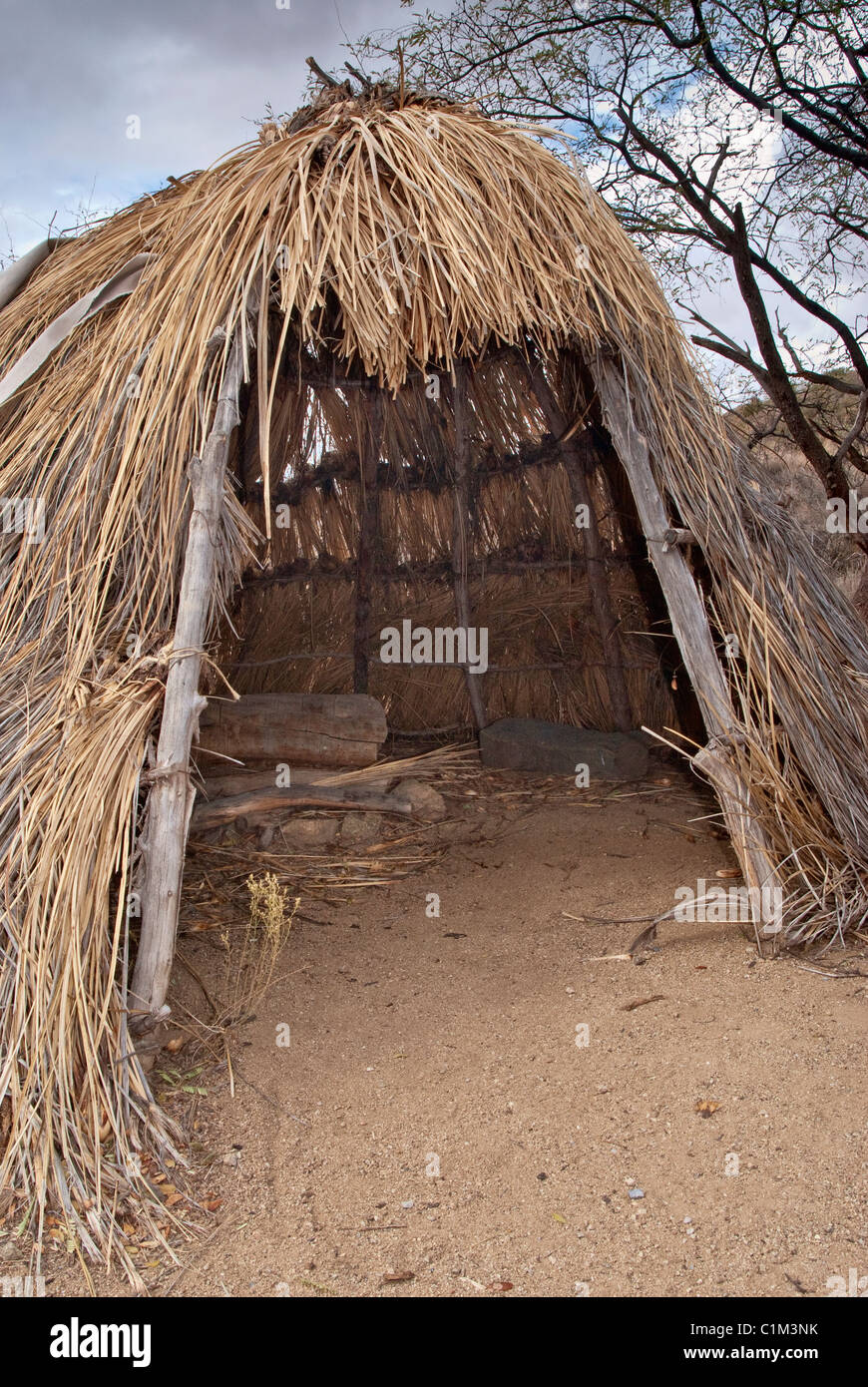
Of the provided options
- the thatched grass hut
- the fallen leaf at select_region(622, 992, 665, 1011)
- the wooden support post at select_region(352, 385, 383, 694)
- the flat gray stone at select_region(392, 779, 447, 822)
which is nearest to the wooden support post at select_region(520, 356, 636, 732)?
the wooden support post at select_region(352, 385, 383, 694)

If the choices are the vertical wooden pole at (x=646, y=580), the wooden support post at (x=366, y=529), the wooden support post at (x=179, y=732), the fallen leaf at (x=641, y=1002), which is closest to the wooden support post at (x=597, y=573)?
the vertical wooden pole at (x=646, y=580)

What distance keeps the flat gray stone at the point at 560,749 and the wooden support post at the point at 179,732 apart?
3165mm

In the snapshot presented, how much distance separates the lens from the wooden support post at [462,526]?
19.7 ft

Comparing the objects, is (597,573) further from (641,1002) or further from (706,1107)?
(706,1107)

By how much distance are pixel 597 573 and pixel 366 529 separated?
1449 millimetres

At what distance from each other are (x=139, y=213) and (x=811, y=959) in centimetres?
386

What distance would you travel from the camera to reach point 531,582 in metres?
6.48

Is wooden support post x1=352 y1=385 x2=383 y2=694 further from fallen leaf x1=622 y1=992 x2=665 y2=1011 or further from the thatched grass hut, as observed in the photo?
fallen leaf x1=622 y1=992 x2=665 y2=1011

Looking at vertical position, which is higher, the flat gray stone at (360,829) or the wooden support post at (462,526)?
the wooden support post at (462,526)

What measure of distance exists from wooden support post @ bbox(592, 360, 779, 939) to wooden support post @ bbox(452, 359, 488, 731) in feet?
7.10

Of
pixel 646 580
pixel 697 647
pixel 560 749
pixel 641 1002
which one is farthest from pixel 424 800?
pixel 641 1002

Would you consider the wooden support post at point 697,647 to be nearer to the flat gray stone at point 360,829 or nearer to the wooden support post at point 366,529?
the flat gray stone at point 360,829

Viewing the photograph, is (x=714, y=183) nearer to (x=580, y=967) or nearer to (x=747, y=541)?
(x=747, y=541)

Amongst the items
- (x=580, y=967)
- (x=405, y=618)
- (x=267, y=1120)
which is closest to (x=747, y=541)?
(x=580, y=967)
